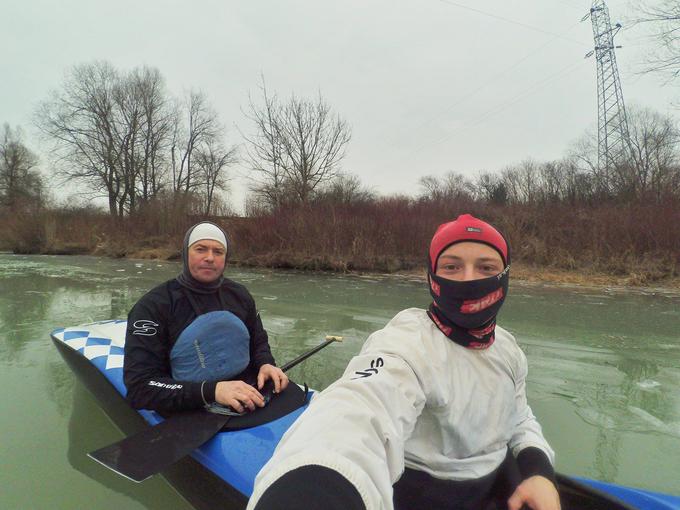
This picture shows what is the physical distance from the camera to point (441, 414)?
1.12 meters

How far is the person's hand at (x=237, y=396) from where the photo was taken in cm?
200

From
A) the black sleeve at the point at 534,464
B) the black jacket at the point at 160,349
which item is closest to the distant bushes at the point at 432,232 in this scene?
the black jacket at the point at 160,349

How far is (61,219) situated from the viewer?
72.2 ft

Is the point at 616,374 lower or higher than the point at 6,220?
lower

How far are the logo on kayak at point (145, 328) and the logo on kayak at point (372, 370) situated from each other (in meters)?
1.51

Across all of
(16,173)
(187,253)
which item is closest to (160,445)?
(187,253)

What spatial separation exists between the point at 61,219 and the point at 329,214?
56.6ft

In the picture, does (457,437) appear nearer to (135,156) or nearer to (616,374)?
(616,374)

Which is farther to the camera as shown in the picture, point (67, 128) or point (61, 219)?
point (67, 128)

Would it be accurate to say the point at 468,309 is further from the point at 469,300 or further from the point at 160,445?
the point at 160,445

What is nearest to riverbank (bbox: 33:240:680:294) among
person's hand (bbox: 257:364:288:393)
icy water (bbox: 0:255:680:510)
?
icy water (bbox: 0:255:680:510)

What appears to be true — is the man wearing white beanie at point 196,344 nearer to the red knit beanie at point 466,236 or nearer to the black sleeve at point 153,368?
the black sleeve at point 153,368

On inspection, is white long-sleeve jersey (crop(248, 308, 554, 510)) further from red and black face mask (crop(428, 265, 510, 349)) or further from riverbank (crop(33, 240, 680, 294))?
riverbank (crop(33, 240, 680, 294))

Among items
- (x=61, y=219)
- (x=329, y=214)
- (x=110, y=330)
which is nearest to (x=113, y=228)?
(x=61, y=219)
